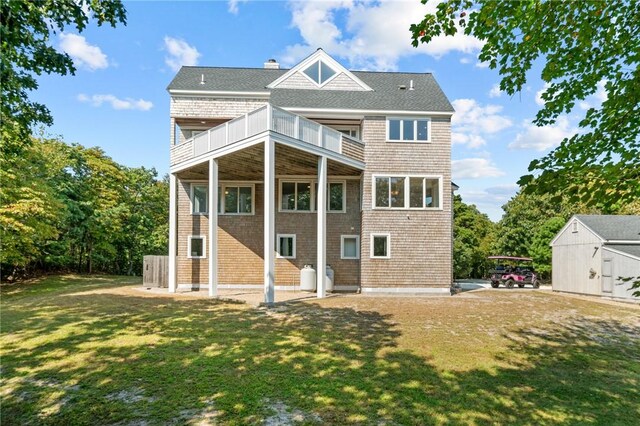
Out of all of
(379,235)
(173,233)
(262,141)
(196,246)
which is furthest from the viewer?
(196,246)

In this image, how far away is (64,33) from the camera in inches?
267

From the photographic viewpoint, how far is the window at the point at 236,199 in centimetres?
1670

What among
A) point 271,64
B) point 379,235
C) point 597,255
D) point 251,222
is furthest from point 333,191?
point 597,255

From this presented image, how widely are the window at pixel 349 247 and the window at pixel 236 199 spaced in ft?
15.2

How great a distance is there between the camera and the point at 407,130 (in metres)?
16.0

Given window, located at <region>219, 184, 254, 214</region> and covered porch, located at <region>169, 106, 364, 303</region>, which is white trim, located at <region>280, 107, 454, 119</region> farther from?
window, located at <region>219, 184, 254, 214</region>

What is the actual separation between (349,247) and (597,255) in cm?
1351

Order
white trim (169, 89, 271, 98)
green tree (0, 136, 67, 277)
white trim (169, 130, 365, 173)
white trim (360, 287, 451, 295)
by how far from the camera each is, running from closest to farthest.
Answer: white trim (169, 130, 365, 173) < white trim (169, 89, 271, 98) < white trim (360, 287, 451, 295) < green tree (0, 136, 67, 277)

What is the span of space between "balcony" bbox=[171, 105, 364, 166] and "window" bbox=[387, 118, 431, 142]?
159cm

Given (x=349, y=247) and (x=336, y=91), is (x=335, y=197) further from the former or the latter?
(x=336, y=91)

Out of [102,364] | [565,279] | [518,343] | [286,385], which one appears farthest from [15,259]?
[565,279]

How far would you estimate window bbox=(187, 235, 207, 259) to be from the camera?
1617 centimetres

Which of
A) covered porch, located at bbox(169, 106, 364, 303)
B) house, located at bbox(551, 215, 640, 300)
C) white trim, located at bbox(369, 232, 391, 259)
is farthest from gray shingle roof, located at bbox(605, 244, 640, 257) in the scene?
covered porch, located at bbox(169, 106, 364, 303)

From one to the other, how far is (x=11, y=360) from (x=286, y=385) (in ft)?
15.7
